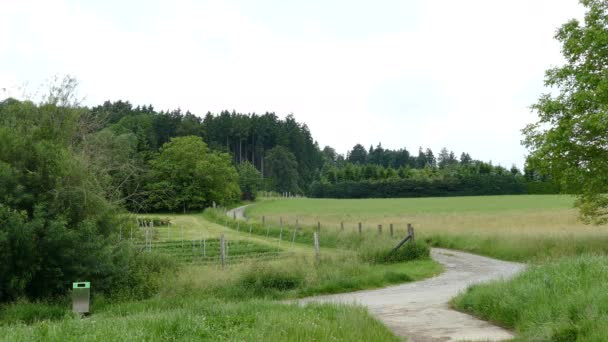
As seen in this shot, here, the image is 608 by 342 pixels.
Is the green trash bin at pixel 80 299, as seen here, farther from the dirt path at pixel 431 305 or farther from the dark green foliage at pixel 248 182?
the dark green foliage at pixel 248 182

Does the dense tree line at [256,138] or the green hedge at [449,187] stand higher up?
the dense tree line at [256,138]

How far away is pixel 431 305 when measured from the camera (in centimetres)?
1287

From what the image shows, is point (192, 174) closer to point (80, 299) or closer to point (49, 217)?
point (49, 217)

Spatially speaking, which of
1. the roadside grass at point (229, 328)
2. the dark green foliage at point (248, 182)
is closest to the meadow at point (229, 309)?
the roadside grass at point (229, 328)

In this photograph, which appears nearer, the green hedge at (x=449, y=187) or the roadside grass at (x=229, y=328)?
the roadside grass at (x=229, y=328)

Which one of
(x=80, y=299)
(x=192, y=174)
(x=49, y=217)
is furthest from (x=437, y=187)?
(x=80, y=299)

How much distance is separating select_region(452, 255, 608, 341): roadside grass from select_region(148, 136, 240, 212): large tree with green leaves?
7147 cm

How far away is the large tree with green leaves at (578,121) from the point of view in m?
20.4

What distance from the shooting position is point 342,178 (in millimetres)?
130125

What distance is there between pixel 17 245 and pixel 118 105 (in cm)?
13383

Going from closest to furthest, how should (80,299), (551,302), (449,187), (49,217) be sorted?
(551,302) → (80,299) → (49,217) → (449,187)

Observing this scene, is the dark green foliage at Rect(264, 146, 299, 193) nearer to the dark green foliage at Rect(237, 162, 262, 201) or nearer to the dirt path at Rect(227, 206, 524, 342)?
the dark green foliage at Rect(237, 162, 262, 201)

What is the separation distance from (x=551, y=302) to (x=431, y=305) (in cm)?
410

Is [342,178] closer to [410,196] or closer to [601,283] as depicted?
[410,196]
